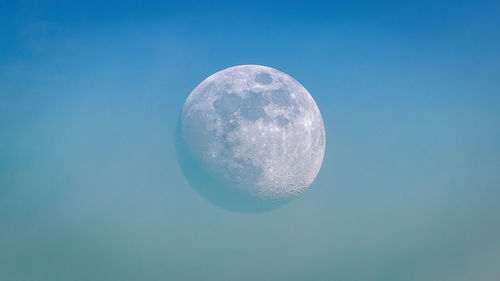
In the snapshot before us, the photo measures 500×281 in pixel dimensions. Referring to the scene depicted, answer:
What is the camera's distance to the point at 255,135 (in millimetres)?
7020

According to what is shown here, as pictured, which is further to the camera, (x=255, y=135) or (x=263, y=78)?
(x=263, y=78)

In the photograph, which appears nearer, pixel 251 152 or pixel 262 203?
pixel 251 152

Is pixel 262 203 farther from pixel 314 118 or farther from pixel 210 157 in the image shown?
pixel 314 118

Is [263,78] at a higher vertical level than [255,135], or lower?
higher

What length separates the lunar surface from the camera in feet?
23.3

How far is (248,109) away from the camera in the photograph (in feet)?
23.2

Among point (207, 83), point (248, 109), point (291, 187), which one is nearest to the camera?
point (248, 109)

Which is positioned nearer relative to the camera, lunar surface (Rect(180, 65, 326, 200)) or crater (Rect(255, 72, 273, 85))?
lunar surface (Rect(180, 65, 326, 200))

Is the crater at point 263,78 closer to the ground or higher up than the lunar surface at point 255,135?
higher up

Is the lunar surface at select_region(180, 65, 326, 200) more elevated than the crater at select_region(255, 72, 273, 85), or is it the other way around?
the crater at select_region(255, 72, 273, 85)

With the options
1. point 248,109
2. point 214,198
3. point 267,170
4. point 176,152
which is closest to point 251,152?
point 267,170

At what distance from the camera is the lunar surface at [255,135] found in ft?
23.3

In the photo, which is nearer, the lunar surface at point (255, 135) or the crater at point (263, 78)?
the lunar surface at point (255, 135)

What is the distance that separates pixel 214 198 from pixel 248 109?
3349 mm
